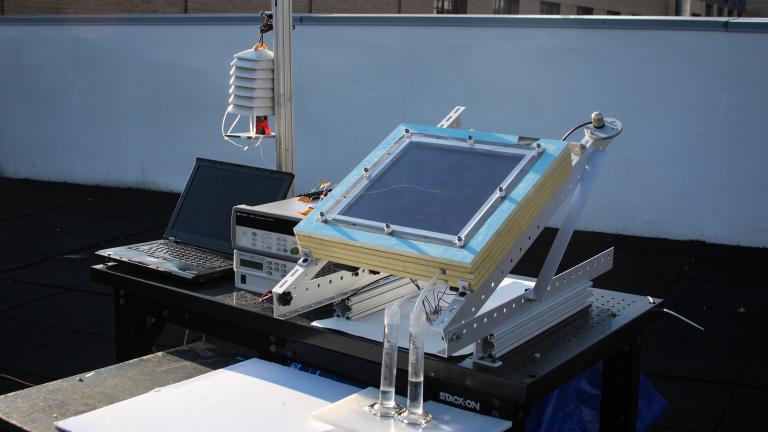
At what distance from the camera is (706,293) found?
588 cm

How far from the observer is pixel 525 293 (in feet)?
7.54

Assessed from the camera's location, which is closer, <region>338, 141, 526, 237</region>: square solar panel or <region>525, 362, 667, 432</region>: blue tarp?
<region>338, 141, 526, 237</region>: square solar panel

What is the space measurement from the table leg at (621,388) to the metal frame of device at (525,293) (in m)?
0.19

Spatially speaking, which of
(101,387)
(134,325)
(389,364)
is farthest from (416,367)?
(134,325)

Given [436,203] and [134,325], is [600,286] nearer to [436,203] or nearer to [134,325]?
[134,325]

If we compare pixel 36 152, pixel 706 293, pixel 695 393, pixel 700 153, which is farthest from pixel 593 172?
pixel 36 152

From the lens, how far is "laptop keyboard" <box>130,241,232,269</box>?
2.93 metres

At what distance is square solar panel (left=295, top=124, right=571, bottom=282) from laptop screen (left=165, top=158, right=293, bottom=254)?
612 mm

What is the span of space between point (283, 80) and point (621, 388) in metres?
1.65

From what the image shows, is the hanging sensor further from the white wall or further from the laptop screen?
the white wall

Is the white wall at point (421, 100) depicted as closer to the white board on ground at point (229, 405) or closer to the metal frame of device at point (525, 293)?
the metal frame of device at point (525, 293)

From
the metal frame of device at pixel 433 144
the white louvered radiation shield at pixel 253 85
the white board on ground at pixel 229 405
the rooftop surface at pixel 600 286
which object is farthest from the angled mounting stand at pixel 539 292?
the rooftop surface at pixel 600 286

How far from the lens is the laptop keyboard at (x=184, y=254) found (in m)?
2.93

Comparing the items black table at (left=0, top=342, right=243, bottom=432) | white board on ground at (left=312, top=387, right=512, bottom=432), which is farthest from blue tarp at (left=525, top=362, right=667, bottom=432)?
black table at (left=0, top=342, right=243, bottom=432)
